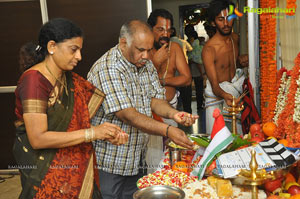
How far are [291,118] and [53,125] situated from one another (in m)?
1.47

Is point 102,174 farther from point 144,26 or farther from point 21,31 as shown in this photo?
point 21,31

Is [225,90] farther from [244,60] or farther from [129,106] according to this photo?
[129,106]

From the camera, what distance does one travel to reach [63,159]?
2039mm

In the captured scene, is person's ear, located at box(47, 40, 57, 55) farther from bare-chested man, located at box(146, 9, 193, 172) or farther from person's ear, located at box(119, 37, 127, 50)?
bare-chested man, located at box(146, 9, 193, 172)

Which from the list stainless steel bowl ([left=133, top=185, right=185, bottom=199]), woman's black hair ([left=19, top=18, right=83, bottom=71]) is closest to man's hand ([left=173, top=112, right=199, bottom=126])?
stainless steel bowl ([left=133, top=185, right=185, bottom=199])

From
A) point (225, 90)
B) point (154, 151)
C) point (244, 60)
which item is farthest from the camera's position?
point (244, 60)

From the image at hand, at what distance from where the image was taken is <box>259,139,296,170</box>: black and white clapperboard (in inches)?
63.6

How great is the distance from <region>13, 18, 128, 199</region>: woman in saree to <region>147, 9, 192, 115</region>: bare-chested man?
1711mm

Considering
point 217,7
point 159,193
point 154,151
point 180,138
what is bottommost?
point 154,151

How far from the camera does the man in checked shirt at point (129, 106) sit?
225 centimetres

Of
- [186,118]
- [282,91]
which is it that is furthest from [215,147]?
[282,91]

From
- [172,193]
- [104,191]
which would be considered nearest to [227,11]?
[104,191]

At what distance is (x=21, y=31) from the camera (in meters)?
4.45

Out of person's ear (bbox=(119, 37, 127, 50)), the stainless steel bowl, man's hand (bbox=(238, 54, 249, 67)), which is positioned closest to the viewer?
the stainless steel bowl
